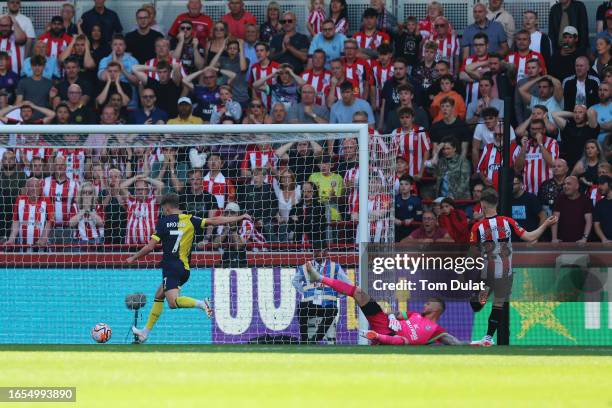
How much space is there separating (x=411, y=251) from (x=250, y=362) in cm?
334

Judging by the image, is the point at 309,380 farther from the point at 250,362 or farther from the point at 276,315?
the point at 276,315

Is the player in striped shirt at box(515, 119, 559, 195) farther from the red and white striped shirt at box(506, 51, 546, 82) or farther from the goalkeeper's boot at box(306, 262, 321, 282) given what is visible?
the goalkeeper's boot at box(306, 262, 321, 282)

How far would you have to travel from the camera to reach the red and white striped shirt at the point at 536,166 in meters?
13.6

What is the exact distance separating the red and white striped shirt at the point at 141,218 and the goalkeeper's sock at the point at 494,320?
3.93 m

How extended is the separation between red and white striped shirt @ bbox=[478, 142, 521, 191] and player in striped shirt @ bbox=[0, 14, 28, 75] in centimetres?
668

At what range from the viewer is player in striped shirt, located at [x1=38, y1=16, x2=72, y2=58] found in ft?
52.9

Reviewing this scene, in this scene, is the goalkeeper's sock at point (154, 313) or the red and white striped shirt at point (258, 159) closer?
the goalkeeper's sock at point (154, 313)

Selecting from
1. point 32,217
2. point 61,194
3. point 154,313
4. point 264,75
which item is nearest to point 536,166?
point 264,75

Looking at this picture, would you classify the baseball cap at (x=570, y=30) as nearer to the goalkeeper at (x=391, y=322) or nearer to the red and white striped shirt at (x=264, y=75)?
the red and white striped shirt at (x=264, y=75)

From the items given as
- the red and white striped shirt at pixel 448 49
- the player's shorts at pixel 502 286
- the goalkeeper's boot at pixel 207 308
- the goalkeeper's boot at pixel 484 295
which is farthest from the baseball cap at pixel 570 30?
the goalkeeper's boot at pixel 207 308

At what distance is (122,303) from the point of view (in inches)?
503

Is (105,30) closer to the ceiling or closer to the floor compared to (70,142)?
closer to the ceiling

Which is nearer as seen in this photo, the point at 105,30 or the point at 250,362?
the point at 250,362

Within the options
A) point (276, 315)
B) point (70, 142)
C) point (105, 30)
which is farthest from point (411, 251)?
point (105, 30)
